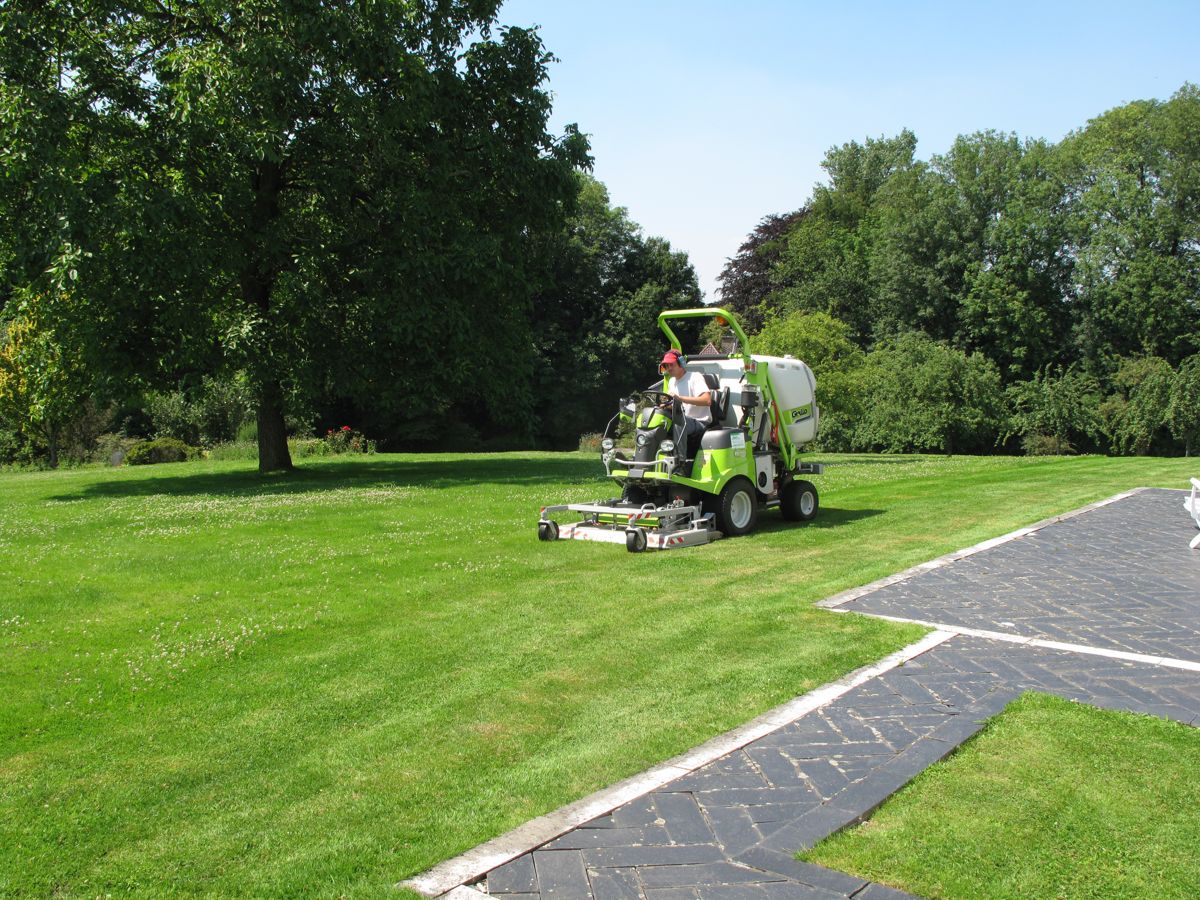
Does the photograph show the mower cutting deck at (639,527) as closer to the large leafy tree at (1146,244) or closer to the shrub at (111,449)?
the shrub at (111,449)

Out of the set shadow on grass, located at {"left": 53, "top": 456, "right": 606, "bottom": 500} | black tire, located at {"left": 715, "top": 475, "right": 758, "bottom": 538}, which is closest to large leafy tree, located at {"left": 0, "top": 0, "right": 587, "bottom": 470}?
shadow on grass, located at {"left": 53, "top": 456, "right": 606, "bottom": 500}

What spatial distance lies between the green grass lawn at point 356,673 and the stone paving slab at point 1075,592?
0.67 m

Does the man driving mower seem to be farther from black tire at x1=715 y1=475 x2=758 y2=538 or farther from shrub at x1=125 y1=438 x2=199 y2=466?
shrub at x1=125 y1=438 x2=199 y2=466

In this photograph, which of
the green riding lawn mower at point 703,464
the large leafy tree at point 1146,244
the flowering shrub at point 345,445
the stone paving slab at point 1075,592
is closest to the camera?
the stone paving slab at point 1075,592

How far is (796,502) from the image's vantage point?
Result: 530 inches

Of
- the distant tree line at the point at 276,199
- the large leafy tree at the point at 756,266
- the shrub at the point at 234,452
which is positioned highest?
the large leafy tree at the point at 756,266

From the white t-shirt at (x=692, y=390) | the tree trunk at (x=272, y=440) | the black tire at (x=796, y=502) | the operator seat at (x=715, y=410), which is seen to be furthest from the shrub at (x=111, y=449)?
the black tire at (x=796, y=502)

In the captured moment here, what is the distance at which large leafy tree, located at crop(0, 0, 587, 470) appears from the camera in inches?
693

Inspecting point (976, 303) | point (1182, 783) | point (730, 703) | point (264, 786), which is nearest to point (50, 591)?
point (264, 786)

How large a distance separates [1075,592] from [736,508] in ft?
14.8

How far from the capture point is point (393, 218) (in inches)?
807

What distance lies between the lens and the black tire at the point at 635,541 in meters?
11.0

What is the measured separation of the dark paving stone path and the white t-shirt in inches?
151

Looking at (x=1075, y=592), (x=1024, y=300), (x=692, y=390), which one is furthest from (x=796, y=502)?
(x=1024, y=300)
